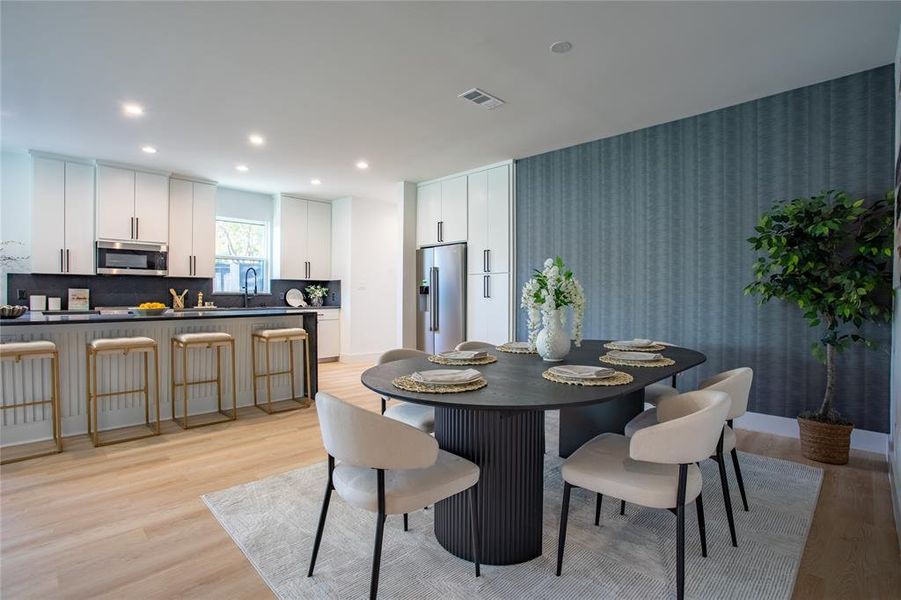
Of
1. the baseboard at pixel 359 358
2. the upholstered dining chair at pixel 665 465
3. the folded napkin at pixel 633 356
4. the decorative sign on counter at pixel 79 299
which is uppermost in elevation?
the decorative sign on counter at pixel 79 299

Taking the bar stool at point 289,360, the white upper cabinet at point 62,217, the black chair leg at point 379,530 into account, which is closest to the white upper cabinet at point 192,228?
the white upper cabinet at point 62,217

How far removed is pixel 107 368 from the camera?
355 cm

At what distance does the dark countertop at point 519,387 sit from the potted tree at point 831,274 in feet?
3.84

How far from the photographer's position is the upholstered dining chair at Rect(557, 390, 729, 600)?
4.92ft

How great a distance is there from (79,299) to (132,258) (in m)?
0.75

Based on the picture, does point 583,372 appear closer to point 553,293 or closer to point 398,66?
point 553,293

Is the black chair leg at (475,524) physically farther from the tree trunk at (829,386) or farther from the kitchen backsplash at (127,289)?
the kitchen backsplash at (127,289)

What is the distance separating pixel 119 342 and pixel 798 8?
16.0 feet

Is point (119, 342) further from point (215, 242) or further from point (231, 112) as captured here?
point (215, 242)

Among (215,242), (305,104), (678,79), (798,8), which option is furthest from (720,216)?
(215,242)

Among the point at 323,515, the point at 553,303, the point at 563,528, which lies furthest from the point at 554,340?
the point at 323,515

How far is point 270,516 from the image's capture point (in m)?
2.26

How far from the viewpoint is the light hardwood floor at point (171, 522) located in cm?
175

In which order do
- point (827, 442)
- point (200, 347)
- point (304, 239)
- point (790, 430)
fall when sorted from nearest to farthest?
point (827, 442) → point (790, 430) → point (200, 347) → point (304, 239)
